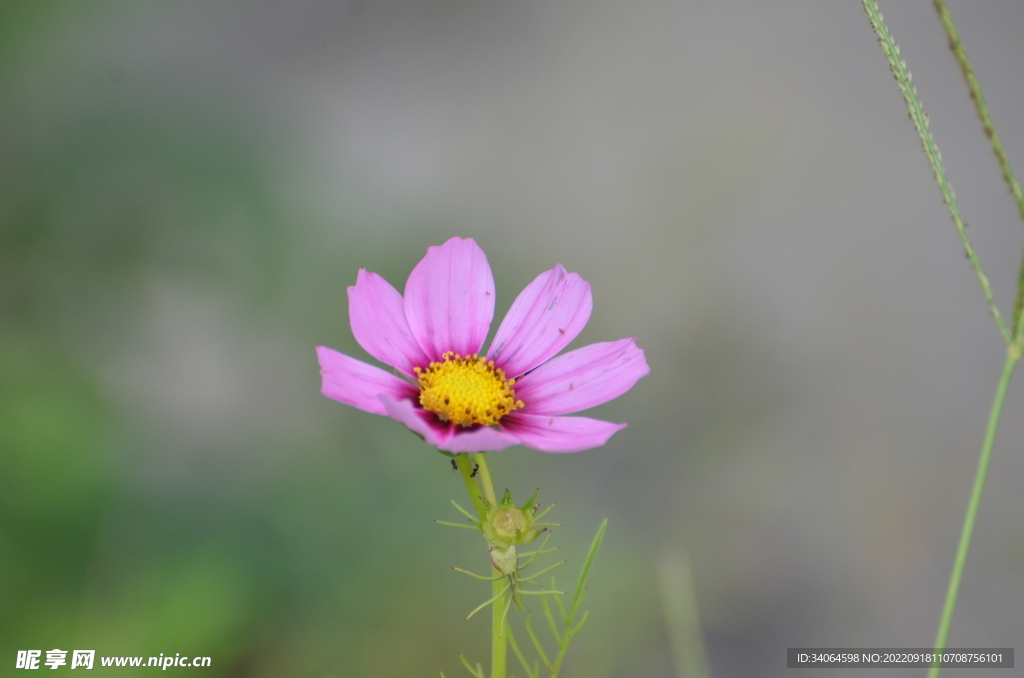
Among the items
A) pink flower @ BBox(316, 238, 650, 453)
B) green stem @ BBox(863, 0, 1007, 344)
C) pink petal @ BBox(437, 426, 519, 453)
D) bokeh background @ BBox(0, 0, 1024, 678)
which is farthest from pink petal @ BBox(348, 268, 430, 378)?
bokeh background @ BBox(0, 0, 1024, 678)

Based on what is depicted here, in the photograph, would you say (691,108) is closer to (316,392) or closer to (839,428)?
(839,428)

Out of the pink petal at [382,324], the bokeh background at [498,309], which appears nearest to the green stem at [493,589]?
the pink petal at [382,324]

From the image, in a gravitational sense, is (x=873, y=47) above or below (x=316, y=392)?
above

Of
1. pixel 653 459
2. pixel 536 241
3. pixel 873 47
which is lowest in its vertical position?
pixel 653 459

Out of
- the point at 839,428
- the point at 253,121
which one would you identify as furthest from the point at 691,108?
the point at 253,121

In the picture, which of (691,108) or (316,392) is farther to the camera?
(691,108)

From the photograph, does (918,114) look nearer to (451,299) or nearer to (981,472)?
(981,472)

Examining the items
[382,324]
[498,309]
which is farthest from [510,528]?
[498,309]

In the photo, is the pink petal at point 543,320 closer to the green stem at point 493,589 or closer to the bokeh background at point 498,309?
the green stem at point 493,589
